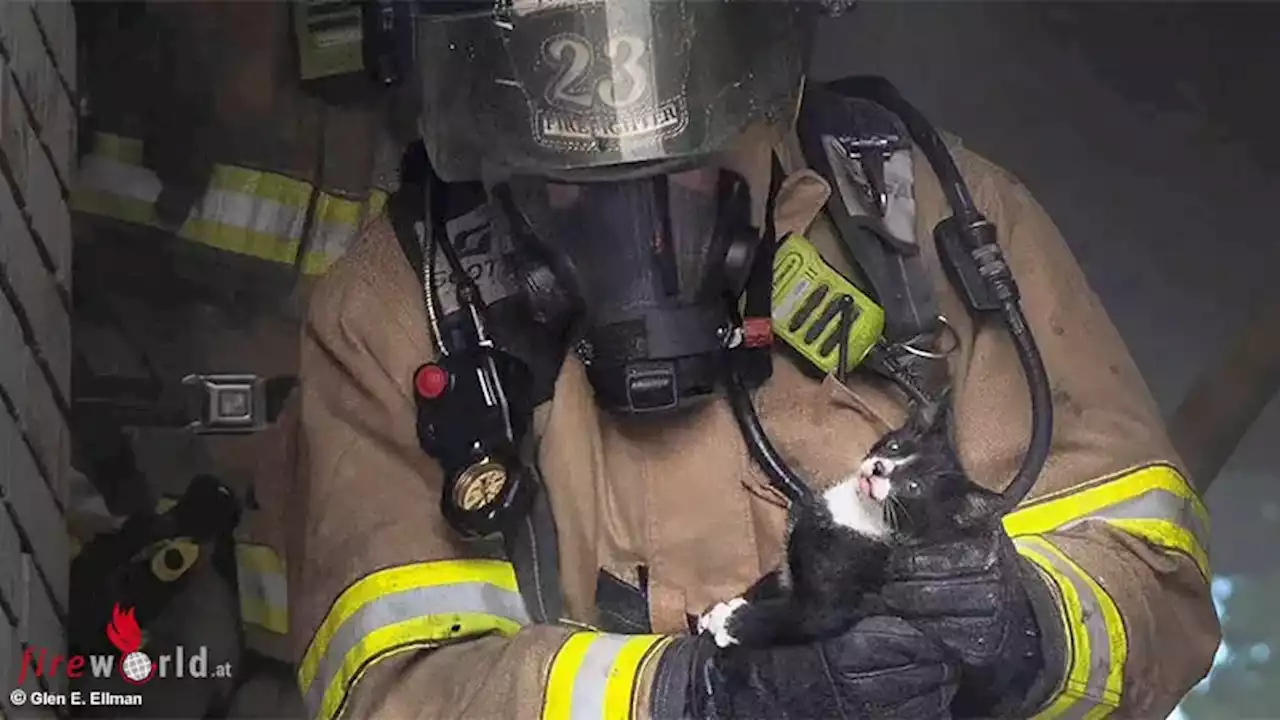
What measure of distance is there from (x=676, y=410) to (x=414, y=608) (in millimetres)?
246

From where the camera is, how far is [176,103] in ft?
5.99

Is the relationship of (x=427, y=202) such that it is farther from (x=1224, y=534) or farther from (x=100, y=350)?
(x=1224, y=534)

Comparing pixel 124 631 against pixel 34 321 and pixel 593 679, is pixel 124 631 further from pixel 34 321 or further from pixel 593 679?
pixel 593 679

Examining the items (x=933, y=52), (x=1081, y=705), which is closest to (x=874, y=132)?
(x=1081, y=705)

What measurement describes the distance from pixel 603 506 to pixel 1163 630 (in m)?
0.43

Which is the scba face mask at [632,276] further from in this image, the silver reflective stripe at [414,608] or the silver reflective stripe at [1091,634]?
the silver reflective stripe at [1091,634]

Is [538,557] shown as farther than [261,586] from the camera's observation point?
No

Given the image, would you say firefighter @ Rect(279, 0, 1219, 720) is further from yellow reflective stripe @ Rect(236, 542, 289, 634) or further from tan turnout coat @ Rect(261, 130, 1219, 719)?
yellow reflective stripe @ Rect(236, 542, 289, 634)

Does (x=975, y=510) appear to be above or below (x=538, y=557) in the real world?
above

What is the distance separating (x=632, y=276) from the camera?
133 cm

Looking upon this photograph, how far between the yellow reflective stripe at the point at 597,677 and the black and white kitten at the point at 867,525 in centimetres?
6

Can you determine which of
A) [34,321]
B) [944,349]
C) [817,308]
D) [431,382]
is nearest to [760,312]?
[817,308]

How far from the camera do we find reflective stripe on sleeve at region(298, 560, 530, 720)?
1269mm

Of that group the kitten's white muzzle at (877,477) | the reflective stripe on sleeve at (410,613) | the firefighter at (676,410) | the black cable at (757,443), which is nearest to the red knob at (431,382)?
the firefighter at (676,410)
